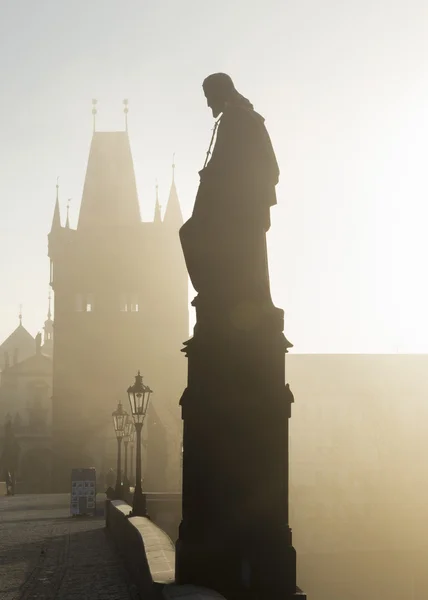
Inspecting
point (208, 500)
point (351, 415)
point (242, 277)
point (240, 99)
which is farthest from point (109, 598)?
point (351, 415)

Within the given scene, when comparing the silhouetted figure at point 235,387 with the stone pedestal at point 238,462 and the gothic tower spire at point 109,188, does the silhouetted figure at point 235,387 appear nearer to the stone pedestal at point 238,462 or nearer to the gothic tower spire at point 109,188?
the stone pedestal at point 238,462

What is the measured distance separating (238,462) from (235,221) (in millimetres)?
1566

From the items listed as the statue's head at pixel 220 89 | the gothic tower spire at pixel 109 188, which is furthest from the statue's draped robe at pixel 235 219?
the gothic tower spire at pixel 109 188

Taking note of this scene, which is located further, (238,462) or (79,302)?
(79,302)

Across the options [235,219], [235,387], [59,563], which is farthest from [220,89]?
[59,563]

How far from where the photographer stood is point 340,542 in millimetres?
53719

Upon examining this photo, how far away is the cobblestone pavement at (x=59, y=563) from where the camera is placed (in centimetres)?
955

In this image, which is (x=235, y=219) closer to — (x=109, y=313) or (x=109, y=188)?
(x=109, y=313)

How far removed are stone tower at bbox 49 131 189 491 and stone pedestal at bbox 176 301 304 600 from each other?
4980 cm

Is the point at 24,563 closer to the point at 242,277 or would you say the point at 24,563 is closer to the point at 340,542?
the point at 242,277

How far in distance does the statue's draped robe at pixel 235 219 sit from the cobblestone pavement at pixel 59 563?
3.85 m

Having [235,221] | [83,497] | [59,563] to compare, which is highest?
[235,221]

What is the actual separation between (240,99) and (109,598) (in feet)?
16.0

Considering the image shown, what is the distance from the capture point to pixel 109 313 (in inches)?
2307
